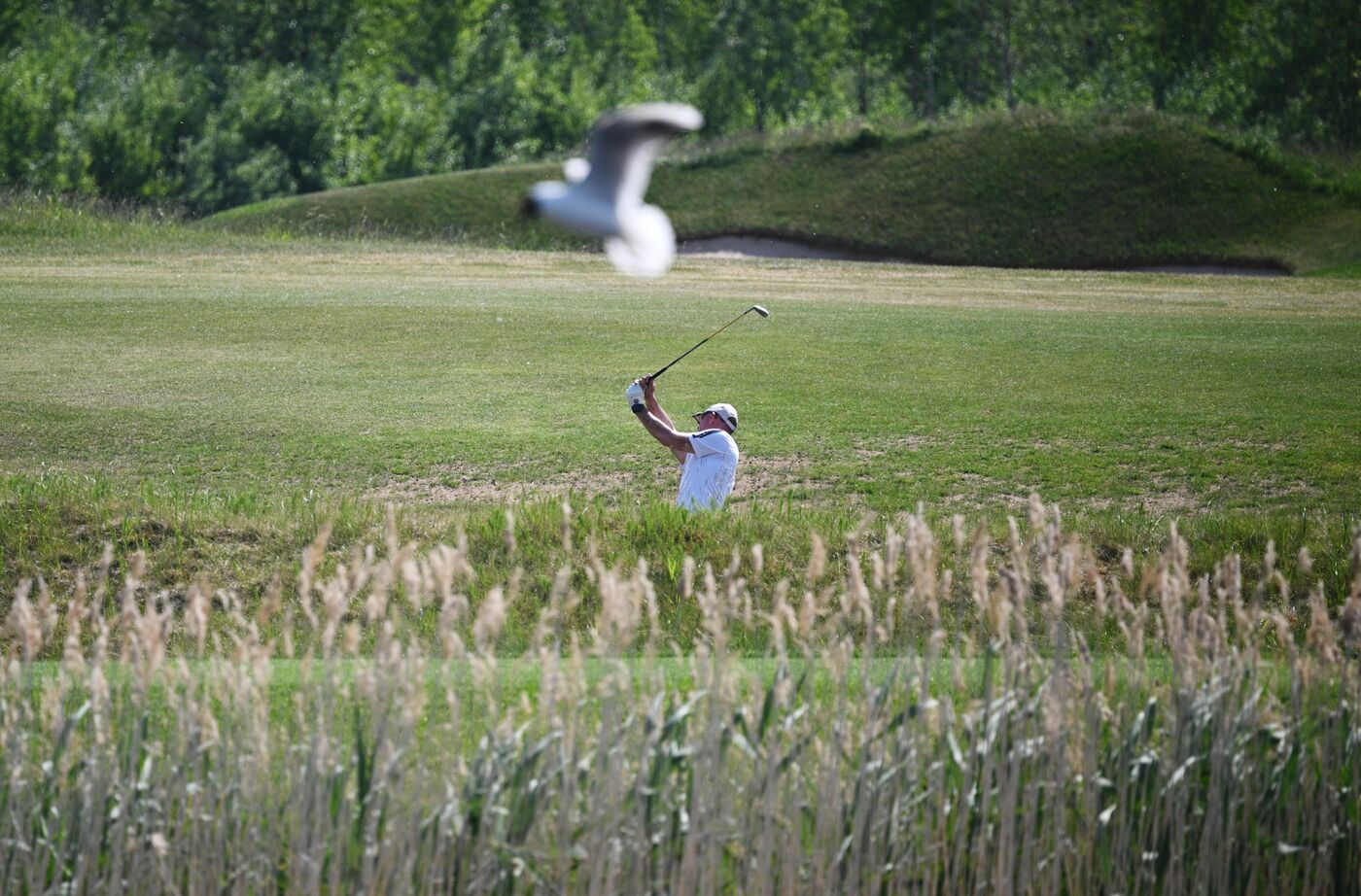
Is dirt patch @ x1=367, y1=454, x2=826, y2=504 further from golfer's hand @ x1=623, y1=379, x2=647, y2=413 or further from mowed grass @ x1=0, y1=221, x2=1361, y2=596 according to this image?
golfer's hand @ x1=623, y1=379, x2=647, y2=413

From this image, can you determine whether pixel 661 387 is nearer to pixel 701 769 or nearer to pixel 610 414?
pixel 610 414

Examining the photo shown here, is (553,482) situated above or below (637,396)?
below

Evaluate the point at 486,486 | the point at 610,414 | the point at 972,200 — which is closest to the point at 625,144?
the point at 486,486

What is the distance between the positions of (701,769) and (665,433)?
21.9 ft

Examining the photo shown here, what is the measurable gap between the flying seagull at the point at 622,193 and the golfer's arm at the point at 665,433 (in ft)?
24.2

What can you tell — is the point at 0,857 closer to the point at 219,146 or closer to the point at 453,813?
the point at 453,813

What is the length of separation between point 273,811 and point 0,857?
0.92 meters

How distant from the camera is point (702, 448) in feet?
37.9

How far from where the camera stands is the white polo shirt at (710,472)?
453 inches

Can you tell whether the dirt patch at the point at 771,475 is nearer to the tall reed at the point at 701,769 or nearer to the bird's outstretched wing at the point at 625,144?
the tall reed at the point at 701,769

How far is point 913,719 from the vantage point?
5.59 m

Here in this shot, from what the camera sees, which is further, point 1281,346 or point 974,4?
point 974,4

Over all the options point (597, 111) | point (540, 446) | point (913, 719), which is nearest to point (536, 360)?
point (540, 446)

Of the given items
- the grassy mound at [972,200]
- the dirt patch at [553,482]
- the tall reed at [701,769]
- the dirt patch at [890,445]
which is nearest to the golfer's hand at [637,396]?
the dirt patch at [553,482]
